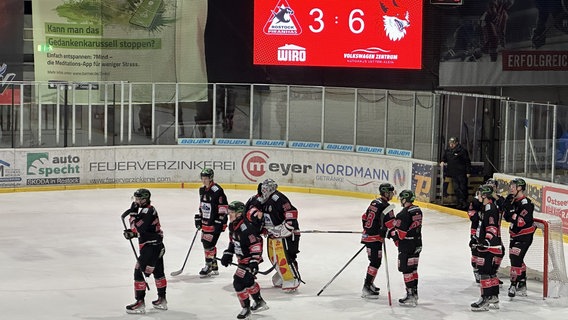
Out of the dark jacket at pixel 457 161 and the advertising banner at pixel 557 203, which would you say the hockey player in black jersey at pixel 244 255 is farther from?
the dark jacket at pixel 457 161

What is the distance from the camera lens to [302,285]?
1568cm

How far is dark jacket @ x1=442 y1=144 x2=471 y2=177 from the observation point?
21828 mm

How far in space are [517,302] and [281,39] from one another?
1227cm

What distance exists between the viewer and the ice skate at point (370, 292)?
1495 centimetres

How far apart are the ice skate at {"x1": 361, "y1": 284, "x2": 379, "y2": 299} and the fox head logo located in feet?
34.9

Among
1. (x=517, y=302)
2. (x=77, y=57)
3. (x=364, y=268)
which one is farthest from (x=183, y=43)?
(x=517, y=302)

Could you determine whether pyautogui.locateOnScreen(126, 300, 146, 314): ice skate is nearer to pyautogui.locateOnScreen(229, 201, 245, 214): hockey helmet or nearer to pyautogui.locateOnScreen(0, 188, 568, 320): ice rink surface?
pyautogui.locateOnScreen(0, 188, 568, 320): ice rink surface

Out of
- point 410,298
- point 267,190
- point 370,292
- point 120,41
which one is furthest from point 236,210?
point 120,41

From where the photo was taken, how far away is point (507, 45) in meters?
25.5

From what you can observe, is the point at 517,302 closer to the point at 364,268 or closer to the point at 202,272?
the point at 364,268

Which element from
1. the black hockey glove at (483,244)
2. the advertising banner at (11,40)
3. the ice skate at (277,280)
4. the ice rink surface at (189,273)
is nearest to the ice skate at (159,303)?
the ice rink surface at (189,273)

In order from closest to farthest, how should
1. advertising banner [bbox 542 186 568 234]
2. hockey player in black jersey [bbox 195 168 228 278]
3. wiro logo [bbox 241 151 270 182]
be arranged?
hockey player in black jersey [bbox 195 168 228 278]
advertising banner [bbox 542 186 568 234]
wiro logo [bbox 241 151 270 182]

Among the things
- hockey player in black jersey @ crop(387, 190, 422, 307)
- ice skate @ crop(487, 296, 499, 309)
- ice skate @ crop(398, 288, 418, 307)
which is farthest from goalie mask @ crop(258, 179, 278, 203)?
ice skate @ crop(487, 296, 499, 309)

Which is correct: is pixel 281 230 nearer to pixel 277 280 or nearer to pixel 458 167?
pixel 277 280
